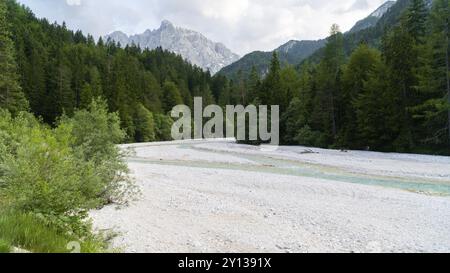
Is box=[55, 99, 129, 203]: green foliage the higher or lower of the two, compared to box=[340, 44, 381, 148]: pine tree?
lower

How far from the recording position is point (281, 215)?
1033 cm

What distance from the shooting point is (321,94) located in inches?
1628

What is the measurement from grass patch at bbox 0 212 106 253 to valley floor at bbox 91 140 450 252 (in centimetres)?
205

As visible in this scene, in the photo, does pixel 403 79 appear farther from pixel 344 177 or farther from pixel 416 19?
pixel 344 177

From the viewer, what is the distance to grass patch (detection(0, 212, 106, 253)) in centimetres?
491

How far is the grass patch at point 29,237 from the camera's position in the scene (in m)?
4.91

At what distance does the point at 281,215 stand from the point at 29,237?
7.29m

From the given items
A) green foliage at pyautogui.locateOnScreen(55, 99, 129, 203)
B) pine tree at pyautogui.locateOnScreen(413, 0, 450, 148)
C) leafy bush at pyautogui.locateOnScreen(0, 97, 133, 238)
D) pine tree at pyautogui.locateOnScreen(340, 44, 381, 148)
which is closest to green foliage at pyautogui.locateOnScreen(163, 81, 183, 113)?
pine tree at pyautogui.locateOnScreen(340, 44, 381, 148)

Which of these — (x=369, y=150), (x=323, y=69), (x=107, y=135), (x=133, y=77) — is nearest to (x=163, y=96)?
(x=133, y=77)

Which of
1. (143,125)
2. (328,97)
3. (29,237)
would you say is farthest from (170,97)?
(29,237)

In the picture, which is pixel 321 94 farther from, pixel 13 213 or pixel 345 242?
pixel 13 213

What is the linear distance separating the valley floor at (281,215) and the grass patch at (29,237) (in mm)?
2052

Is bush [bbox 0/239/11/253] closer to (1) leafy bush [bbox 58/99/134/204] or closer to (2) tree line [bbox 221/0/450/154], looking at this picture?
(1) leafy bush [bbox 58/99/134/204]

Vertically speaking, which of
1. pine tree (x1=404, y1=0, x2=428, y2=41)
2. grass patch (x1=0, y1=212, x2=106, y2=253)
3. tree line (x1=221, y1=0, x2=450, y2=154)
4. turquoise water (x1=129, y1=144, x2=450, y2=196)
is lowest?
turquoise water (x1=129, y1=144, x2=450, y2=196)
